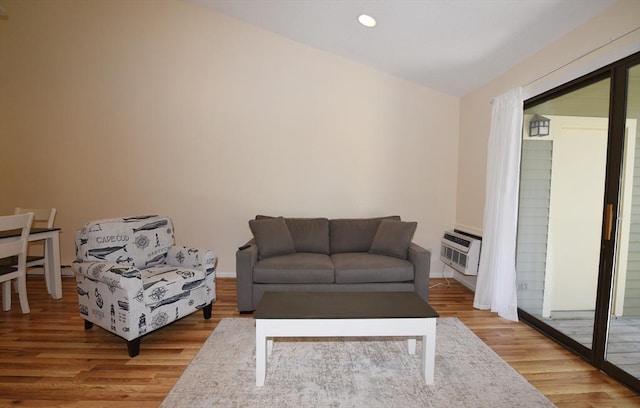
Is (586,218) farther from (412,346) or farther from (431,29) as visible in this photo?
(431,29)

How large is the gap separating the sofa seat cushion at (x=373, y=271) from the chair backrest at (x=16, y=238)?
119 inches

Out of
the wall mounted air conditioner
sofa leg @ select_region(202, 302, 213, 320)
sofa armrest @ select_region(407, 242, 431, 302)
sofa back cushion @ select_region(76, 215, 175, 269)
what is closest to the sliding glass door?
the wall mounted air conditioner

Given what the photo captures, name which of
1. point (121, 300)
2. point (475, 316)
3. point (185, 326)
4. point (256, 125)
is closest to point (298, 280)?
point (185, 326)

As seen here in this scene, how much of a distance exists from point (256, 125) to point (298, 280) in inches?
85.7

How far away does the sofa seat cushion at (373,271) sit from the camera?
3203 mm

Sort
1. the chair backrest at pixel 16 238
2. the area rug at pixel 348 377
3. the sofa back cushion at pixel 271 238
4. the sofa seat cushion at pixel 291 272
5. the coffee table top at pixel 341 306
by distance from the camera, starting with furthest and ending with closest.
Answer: the sofa back cushion at pixel 271 238 < the sofa seat cushion at pixel 291 272 < the chair backrest at pixel 16 238 < the coffee table top at pixel 341 306 < the area rug at pixel 348 377

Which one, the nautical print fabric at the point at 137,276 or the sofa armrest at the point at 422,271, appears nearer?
the nautical print fabric at the point at 137,276

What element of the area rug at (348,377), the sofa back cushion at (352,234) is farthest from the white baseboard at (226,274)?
the area rug at (348,377)

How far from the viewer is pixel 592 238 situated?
8.68 feet

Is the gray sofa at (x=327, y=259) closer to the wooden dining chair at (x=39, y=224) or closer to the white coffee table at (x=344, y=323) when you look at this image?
the white coffee table at (x=344, y=323)

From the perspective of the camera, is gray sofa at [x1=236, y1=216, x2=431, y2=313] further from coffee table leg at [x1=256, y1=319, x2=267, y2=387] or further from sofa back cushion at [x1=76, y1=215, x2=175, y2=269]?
coffee table leg at [x1=256, y1=319, x2=267, y2=387]

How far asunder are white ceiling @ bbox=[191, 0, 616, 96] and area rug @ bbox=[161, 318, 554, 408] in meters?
2.59

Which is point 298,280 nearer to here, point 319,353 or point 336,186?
point 319,353

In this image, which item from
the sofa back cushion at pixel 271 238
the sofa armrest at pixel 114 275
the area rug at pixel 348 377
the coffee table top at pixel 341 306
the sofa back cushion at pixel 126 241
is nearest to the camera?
the area rug at pixel 348 377
